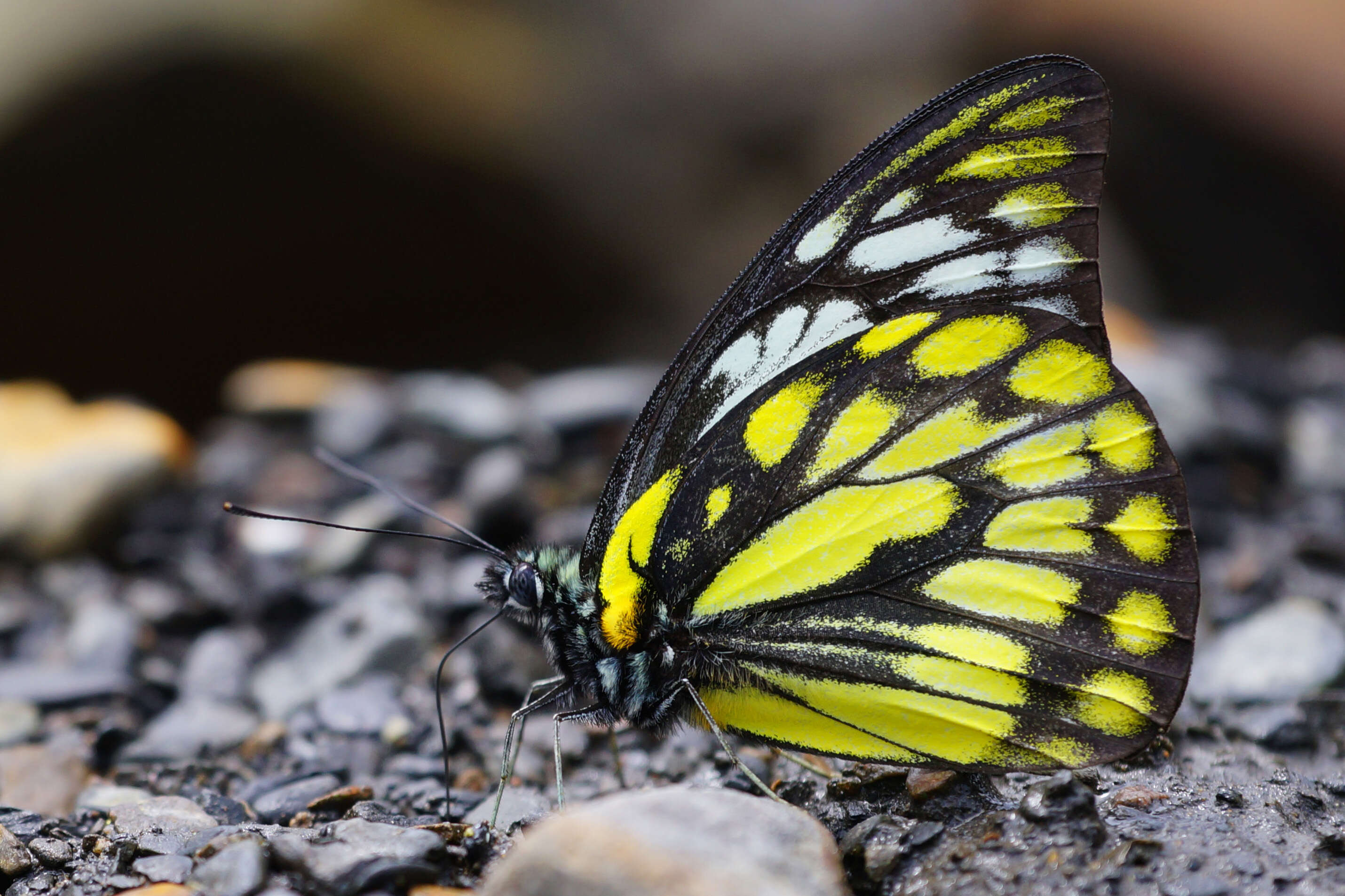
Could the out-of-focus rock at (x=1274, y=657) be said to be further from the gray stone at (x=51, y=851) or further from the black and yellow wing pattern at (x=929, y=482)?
the gray stone at (x=51, y=851)

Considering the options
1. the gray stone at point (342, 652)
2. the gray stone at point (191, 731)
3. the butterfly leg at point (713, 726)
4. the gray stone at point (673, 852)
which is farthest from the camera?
the gray stone at point (342, 652)

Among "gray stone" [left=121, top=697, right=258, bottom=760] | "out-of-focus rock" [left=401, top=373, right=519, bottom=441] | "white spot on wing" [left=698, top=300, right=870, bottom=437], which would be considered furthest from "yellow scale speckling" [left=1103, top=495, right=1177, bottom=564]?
"out-of-focus rock" [left=401, top=373, right=519, bottom=441]

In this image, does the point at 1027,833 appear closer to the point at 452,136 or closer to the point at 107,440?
the point at 107,440

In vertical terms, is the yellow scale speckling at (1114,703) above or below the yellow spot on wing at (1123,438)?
below

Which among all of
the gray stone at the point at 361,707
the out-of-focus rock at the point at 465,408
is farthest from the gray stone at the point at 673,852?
the out-of-focus rock at the point at 465,408

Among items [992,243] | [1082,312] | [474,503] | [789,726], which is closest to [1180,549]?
[1082,312]

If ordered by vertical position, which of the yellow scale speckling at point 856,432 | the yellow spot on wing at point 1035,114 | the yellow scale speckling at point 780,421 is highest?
the yellow spot on wing at point 1035,114

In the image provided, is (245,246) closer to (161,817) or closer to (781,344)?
(161,817)
